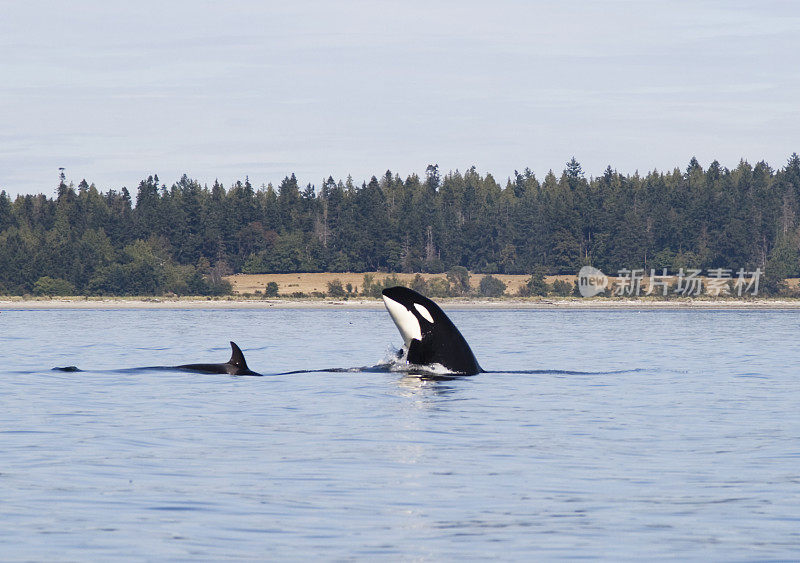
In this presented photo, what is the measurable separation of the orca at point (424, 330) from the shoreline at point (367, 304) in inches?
3360

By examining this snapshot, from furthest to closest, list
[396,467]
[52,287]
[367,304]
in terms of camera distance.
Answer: [52,287], [367,304], [396,467]

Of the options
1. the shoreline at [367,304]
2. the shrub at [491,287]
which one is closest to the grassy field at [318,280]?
the shrub at [491,287]

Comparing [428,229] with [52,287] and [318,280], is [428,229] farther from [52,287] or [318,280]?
[52,287]

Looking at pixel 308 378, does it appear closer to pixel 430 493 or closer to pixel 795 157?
pixel 430 493

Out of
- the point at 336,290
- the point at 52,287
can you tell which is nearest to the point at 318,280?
the point at 336,290

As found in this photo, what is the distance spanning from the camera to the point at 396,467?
1111 cm

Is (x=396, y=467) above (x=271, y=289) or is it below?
below

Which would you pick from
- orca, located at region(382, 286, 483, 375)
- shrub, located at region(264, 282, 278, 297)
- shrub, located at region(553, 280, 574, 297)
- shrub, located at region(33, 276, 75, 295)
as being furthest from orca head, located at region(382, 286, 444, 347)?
shrub, located at region(33, 276, 75, 295)

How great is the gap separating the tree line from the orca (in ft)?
385

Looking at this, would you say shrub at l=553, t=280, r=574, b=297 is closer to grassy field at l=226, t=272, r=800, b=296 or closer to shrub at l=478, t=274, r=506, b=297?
grassy field at l=226, t=272, r=800, b=296

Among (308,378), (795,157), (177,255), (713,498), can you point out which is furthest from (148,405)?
(795,157)

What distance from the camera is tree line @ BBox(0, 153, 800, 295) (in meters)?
143

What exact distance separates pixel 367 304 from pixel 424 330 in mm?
93268

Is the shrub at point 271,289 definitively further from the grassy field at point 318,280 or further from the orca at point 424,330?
the orca at point 424,330
